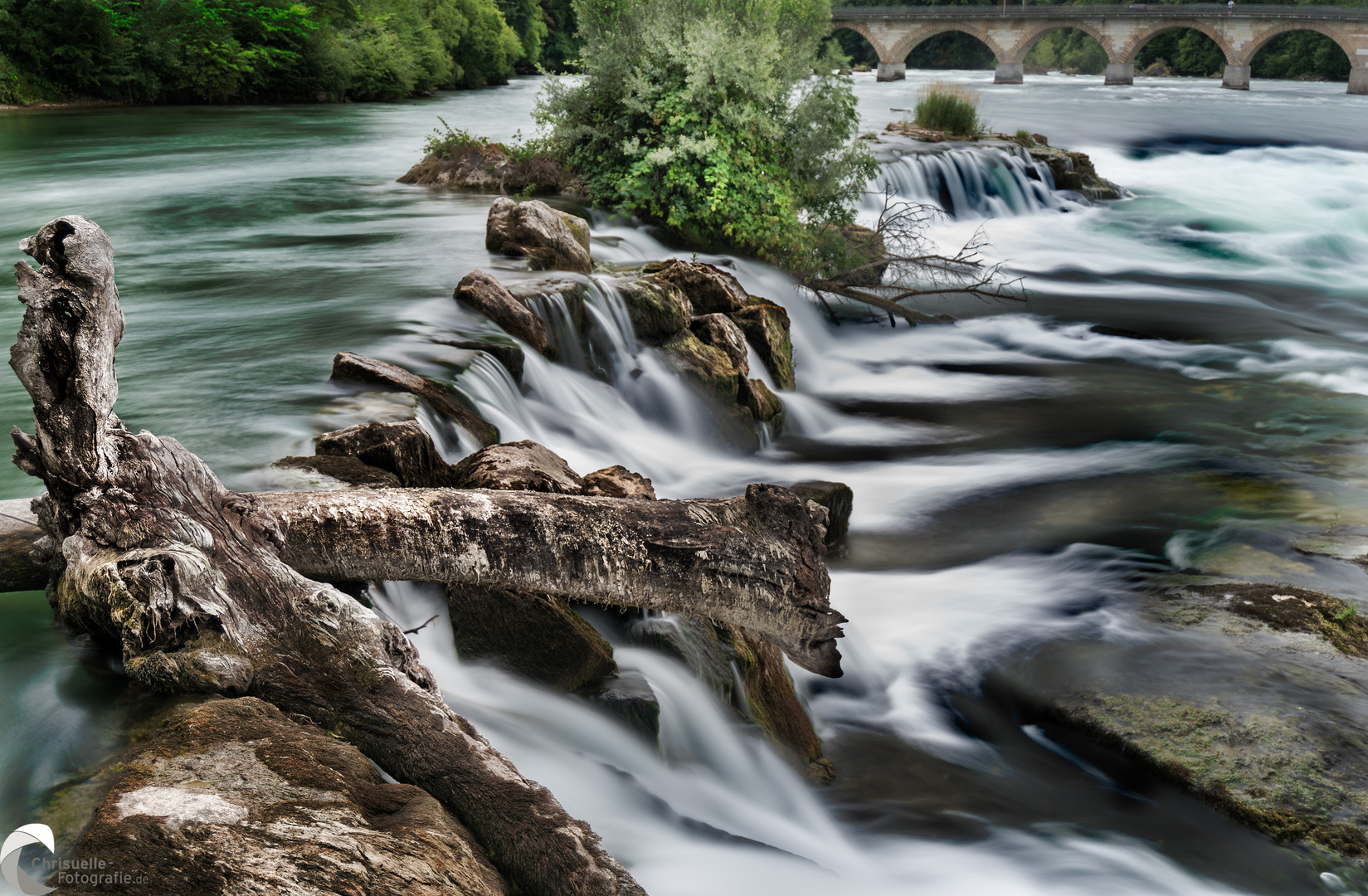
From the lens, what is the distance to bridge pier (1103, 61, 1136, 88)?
187ft

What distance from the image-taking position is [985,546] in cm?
753

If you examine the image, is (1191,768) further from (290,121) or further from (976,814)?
(290,121)

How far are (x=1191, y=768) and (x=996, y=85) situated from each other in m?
56.6

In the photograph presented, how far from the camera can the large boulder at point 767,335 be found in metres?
10.0

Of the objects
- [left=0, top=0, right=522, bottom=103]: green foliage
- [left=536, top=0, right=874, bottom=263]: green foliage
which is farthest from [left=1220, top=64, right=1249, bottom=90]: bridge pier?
[left=536, top=0, right=874, bottom=263]: green foliage

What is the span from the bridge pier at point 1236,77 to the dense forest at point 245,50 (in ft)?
126

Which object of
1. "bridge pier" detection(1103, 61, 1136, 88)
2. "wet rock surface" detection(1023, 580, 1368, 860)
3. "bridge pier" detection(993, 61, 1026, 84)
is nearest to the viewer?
"wet rock surface" detection(1023, 580, 1368, 860)

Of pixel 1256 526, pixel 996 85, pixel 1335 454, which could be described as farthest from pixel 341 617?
pixel 996 85

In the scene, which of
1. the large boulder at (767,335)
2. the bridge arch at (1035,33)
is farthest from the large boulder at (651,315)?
the bridge arch at (1035,33)

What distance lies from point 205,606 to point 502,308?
5.74 m

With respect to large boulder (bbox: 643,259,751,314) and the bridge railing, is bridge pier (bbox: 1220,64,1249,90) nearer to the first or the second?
the bridge railing

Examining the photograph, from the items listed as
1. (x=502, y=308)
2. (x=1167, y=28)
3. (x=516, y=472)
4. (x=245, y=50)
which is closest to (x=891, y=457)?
(x=502, y=308)

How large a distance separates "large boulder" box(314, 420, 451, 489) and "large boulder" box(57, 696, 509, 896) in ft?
7.39

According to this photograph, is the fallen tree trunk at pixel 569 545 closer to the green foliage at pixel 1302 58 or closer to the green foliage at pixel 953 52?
the green foliage at pixel 1302 58
